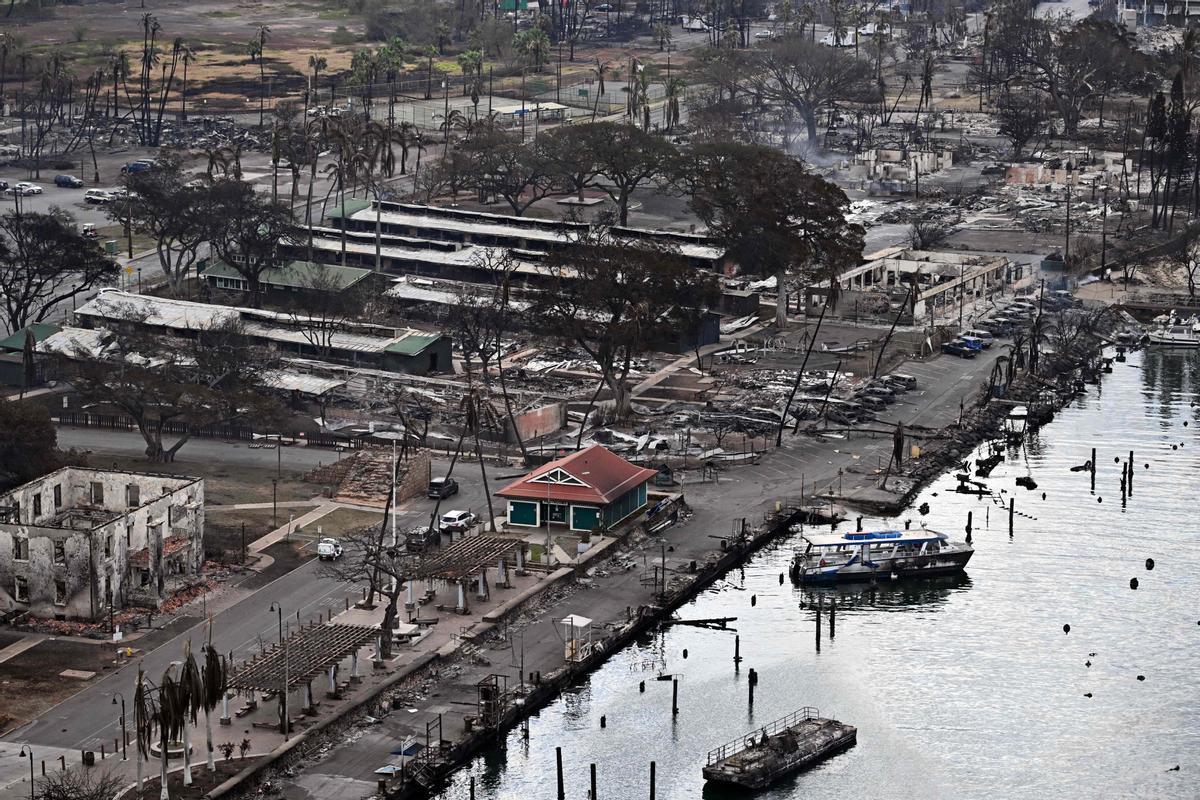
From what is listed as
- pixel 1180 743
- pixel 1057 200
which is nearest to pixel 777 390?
pixel 1180 743

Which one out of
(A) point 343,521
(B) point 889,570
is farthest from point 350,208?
(B) point 889,570

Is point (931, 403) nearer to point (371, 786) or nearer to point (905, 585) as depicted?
point (905, 585)

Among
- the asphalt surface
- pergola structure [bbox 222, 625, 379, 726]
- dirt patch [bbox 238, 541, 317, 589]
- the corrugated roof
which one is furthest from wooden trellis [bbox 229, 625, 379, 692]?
the corrugated roof

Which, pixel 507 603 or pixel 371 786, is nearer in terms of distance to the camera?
pixel 371 786

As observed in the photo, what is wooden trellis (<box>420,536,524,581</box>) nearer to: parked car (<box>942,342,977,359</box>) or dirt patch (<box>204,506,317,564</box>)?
dirt patch (<box>204,506,317,564</box>)

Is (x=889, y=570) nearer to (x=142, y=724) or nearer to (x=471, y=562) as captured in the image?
(x=471, y=562)

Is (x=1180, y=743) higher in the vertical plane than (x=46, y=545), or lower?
lower

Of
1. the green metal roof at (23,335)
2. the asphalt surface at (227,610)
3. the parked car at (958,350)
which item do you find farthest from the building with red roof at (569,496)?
the parked car at (958,350)
